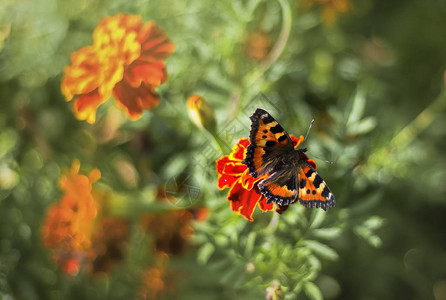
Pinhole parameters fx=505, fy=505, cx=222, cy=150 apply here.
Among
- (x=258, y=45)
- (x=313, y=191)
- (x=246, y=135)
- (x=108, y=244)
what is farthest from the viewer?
(x=258, y=45)

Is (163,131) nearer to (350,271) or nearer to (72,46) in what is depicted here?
(72,46)

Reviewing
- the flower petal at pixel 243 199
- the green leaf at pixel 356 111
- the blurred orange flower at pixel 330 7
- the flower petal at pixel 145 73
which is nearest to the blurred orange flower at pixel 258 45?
the blurred orange flower at pixel 330 7

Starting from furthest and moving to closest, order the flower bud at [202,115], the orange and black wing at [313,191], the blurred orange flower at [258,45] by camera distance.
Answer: the blurred orange flower at [258,45]
the flower bud at [202,115]
the orange and black wing at [313,191]

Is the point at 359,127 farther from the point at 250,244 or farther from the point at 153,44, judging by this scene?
the point at 153,44

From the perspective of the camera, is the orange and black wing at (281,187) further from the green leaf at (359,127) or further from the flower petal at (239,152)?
the green leaf at (359,127)

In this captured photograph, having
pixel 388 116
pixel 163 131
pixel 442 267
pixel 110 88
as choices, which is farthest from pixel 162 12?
pixel 442 267

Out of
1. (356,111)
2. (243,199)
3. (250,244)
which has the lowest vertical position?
(250,244)

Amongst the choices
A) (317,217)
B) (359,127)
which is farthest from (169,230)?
(359,127)
